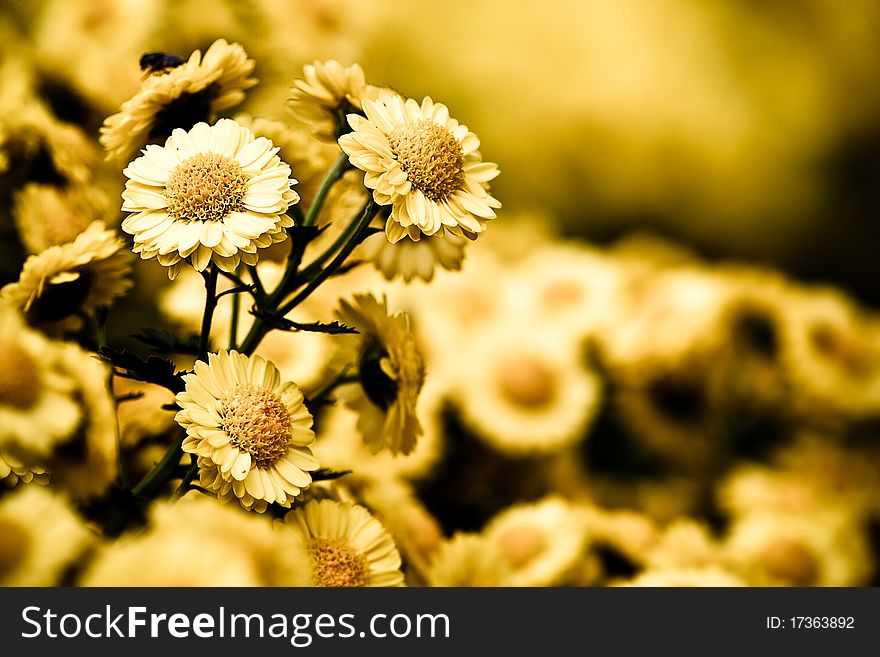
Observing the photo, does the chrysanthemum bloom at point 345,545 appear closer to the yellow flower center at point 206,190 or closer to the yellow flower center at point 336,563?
the yellow flower center at point 336,563

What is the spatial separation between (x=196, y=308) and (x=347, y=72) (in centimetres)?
18

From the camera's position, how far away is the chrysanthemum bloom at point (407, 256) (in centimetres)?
35

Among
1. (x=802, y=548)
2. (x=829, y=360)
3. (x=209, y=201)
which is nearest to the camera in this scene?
(x=209, y=201)

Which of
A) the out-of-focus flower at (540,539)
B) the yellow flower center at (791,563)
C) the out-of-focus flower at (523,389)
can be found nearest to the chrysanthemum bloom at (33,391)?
the out-of-focus flower at (540,539)

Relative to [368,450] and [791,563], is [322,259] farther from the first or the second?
[791,563]

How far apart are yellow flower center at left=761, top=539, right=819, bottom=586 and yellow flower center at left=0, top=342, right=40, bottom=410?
484mm

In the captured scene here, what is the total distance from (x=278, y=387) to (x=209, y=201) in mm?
67

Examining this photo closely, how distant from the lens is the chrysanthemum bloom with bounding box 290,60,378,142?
0.32 metres

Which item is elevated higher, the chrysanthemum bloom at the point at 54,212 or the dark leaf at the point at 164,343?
the chrysanthemum bloom at the point at 54,212

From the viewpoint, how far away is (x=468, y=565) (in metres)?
0.41

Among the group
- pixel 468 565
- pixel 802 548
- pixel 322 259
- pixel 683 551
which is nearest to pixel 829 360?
pixel 802 548

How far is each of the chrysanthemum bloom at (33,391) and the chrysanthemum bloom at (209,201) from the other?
0.34ft

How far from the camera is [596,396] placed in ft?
2.30
